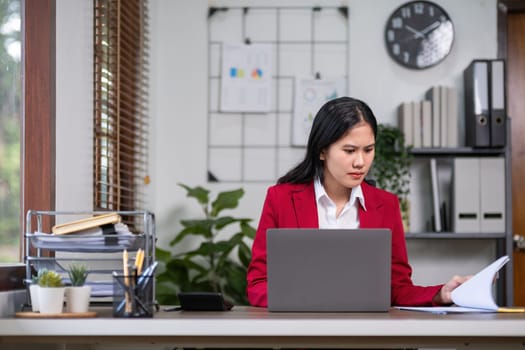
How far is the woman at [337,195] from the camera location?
2402mm

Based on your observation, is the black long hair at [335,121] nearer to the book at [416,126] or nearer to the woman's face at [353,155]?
the woman's face at [353,155]

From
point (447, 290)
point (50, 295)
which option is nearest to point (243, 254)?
point (447, 290)

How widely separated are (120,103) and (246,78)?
0.88 meters

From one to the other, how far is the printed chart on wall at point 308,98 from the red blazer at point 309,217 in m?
1.82

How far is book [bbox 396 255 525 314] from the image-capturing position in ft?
6.66

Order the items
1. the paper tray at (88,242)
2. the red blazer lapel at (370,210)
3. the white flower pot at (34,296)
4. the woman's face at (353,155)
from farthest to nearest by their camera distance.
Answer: the red blazer lapel at (370,210)
the woman's face at (353,155)
the paper tray at (88,242)
the white flower pot at (34,296)

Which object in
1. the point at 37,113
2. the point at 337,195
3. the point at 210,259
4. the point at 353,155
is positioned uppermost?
the point at 37,113

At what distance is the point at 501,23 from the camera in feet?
14.6

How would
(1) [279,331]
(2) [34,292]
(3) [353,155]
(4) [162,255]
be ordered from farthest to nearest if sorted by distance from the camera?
(4) [162,255]
(3) [353,155]
(2) [34,292]
(1) [279,331]

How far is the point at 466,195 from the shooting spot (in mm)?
4125

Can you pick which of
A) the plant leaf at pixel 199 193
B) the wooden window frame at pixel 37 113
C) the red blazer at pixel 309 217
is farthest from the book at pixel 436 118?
the wooden window frame at pixel 37 113

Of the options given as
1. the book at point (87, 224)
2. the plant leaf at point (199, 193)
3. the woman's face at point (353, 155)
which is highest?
the woman's face at point (353, 155)

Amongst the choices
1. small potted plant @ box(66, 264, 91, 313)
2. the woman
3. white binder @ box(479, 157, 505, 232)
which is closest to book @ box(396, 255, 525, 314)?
the woman

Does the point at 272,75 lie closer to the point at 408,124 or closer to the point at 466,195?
the point at 408,124
